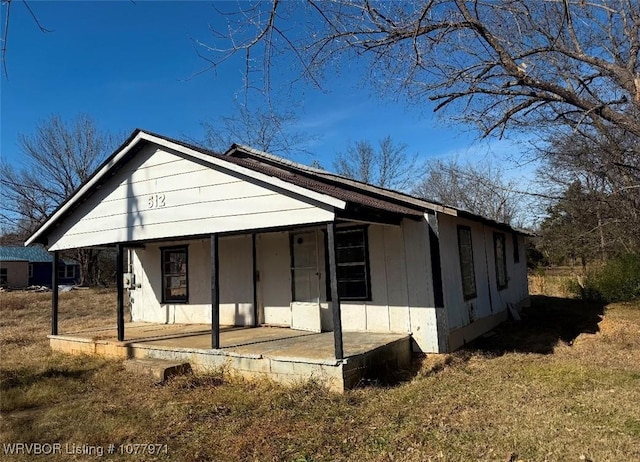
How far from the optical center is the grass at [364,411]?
432cm

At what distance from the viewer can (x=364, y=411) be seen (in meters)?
5.34

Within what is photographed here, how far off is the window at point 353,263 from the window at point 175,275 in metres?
4.47

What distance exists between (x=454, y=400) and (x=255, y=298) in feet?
18.2

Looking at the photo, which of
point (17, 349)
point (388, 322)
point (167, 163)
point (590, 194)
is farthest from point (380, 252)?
point (590, 194)

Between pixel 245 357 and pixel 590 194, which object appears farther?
pixel 590 194

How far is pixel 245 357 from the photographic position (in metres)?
6.94

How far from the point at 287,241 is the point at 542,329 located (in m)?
6.42

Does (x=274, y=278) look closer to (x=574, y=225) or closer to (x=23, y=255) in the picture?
(x=574, y=225)

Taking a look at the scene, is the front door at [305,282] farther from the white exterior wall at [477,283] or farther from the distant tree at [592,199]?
the distant tree at [592,199]

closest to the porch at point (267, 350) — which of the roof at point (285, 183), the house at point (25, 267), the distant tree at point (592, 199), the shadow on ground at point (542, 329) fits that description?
the roof at point (285, 183)

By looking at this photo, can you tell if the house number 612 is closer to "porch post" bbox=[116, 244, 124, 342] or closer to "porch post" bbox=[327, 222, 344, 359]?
"porch post" bbox=[116, 244, 124, 342]

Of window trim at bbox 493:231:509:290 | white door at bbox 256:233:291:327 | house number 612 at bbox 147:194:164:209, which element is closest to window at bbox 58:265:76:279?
white door at bbox 256:233:291:327

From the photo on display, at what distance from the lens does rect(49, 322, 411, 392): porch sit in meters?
6.29

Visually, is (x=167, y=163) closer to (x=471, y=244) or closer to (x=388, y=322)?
(x=388, y=322)
